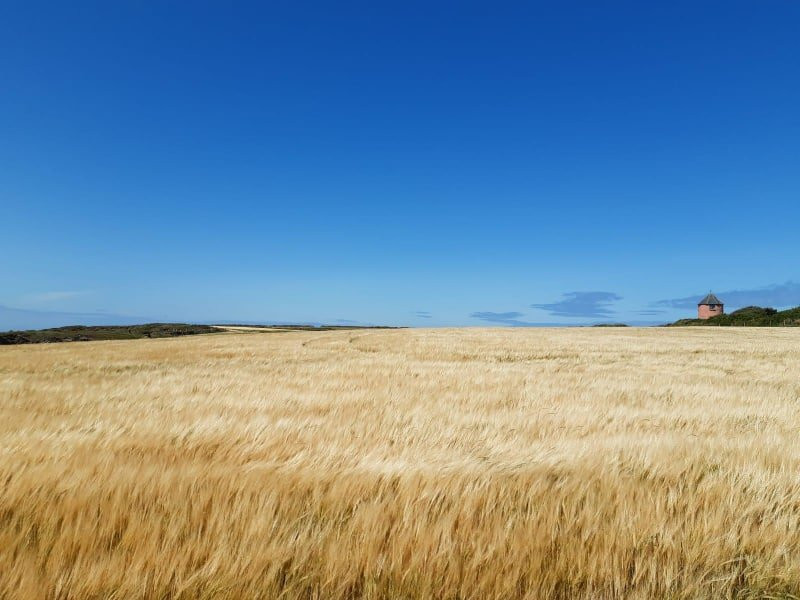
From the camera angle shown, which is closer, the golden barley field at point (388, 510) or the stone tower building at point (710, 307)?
the golden barley field at point (388, 510)

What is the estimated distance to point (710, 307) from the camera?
286 ft

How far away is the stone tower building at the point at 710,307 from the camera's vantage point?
8662 cm

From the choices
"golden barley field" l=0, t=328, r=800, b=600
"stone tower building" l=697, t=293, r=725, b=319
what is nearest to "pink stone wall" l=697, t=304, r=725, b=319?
"stone tower building" l=697, t=293, r=725, b=319

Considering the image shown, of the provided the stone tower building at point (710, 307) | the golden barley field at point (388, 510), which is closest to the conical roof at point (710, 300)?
the stone tower building at point (710, 307)

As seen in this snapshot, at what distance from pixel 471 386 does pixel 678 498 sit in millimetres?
5398

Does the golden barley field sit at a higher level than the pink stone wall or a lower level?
lower

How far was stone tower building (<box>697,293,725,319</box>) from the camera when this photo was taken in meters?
86.6

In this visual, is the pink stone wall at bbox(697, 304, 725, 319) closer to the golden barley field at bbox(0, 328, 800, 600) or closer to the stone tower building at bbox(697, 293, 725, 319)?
the stone tower building at bbox(697, 293, 725, 319)

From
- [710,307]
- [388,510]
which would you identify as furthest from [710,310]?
[388,510]

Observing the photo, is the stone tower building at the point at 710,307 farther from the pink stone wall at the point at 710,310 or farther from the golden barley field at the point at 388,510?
the golden barley field at the point at 388,510

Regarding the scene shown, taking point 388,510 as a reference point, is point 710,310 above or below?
above

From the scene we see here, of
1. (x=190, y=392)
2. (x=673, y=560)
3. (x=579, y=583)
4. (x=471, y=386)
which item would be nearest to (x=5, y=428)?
(x=190, y=392)

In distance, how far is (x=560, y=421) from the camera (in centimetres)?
468

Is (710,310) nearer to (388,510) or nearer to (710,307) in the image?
(710,307)
